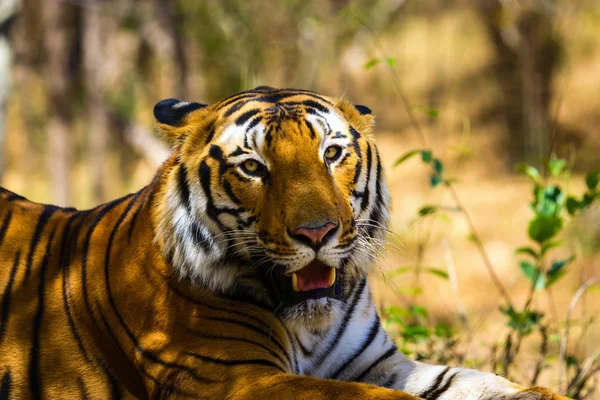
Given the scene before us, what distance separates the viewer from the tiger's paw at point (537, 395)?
87.1 inches

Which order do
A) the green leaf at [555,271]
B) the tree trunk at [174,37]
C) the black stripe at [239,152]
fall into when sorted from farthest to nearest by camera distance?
the tree trunk at [174,37]
the green leaf at [555,271]
the black stripe at [239,152]

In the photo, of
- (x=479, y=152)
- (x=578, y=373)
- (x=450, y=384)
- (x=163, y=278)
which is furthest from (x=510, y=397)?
(x=479, y=152)

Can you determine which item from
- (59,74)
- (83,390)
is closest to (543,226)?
(83,390)

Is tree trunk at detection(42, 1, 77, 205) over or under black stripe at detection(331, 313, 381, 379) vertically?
over

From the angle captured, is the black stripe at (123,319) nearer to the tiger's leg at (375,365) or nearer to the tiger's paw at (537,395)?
the tiger's leg at (375,365)

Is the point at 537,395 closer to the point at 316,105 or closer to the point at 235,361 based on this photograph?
the point at 235,361

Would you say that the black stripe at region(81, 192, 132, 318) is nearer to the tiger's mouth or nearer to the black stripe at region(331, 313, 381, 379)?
the tiger's mouth

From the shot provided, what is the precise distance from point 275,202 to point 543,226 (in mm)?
1240

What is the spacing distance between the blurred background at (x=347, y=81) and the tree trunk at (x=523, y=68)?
2cm

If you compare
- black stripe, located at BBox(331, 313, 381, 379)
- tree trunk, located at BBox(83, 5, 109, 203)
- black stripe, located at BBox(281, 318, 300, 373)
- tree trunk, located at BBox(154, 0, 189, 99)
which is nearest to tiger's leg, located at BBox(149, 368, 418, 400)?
black stripe, located at BBox(281, 318, 300, 373)

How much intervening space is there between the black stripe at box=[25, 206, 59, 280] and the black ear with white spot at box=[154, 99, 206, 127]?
24.0 inches

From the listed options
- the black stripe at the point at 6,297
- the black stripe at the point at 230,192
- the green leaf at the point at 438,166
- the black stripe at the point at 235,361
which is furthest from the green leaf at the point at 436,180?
the black stripe at the point at 6,297

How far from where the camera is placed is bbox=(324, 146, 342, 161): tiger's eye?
242 centimetres

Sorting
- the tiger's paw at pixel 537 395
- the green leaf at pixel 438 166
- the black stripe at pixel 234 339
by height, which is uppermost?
the green leaf at pixel 438 166
